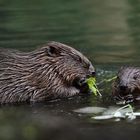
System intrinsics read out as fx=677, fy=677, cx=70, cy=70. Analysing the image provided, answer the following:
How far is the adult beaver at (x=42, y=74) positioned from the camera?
796 cm

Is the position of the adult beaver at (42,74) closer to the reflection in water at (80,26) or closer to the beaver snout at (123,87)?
the beaver snout at (123,87)

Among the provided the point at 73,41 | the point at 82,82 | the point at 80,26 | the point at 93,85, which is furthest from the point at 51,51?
the point at 80,26

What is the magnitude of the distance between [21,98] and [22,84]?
0.17 m

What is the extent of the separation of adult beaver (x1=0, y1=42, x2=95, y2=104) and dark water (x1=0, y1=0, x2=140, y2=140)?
9.9 inches

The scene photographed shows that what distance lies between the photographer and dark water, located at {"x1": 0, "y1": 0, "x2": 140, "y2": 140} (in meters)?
6.17

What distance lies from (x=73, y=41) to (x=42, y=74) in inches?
162

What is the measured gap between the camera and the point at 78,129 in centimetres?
622

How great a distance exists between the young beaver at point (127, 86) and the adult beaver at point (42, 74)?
2.18 feet

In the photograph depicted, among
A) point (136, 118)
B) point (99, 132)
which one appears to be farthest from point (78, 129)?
point (136, 118)

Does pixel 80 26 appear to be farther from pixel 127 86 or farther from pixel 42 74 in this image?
pixel 127 86

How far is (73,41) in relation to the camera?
40.0ft

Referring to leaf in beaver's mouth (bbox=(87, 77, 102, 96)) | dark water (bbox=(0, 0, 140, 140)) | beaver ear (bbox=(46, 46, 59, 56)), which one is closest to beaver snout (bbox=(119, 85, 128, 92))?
dark water (bbox=(0, 0, 140, 140))

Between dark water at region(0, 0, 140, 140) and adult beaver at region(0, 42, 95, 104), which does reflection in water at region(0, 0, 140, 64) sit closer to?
dark water at region(0, 0, 140, 140)

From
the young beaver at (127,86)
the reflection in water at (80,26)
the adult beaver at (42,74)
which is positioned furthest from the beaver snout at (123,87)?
the reflection in water at (80,26)
